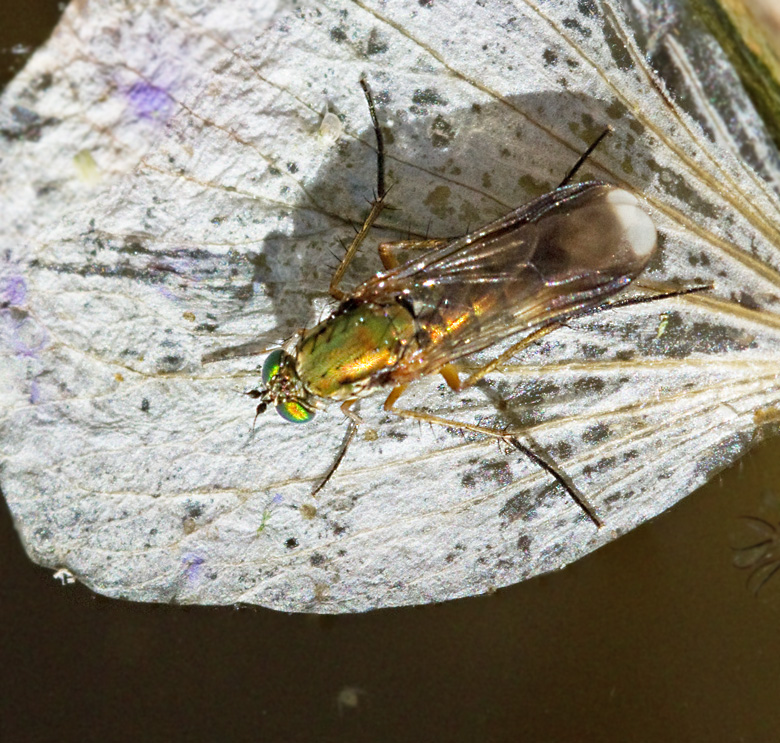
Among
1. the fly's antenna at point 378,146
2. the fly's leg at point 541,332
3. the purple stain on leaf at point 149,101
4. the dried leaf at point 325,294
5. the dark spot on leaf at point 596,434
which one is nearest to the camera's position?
the purple stain on leaf at point 149,101

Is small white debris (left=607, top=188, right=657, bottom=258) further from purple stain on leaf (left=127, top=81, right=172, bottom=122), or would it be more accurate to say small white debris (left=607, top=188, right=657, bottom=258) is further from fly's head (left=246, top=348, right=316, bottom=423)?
purple stain on leaf (left=127, top=81, right=172, bottom=122)

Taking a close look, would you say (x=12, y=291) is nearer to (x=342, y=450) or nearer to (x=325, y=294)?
(x=325, y=294)

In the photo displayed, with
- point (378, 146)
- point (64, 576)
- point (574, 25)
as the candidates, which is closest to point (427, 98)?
point (378, 146)

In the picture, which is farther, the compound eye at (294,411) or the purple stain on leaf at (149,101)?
the compound eye at (294,411)

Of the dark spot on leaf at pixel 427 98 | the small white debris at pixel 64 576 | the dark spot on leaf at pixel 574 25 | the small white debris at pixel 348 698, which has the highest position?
the dark spot on leaf at pixel 574 25

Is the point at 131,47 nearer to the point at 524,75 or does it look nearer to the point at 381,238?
the point at 381,238

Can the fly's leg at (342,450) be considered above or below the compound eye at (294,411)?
below

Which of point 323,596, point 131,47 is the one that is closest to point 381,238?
point 131,47

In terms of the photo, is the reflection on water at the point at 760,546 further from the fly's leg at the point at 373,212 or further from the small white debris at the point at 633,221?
the fly's leg at the point at 373,212

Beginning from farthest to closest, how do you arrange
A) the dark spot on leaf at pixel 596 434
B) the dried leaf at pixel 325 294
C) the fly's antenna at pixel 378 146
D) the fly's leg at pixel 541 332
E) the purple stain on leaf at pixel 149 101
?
1. the dark spot on leaf at pixel 596 434
2. the fly's leg at pixel 541 332
3. the fly's antenna at pixel 378 146
4. the dried leaf at pixel 325 294
5. the purple stain on leaf at pixel 149 101

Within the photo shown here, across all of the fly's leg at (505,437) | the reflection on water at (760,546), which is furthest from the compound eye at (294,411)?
the reflection on water at (760,546)
